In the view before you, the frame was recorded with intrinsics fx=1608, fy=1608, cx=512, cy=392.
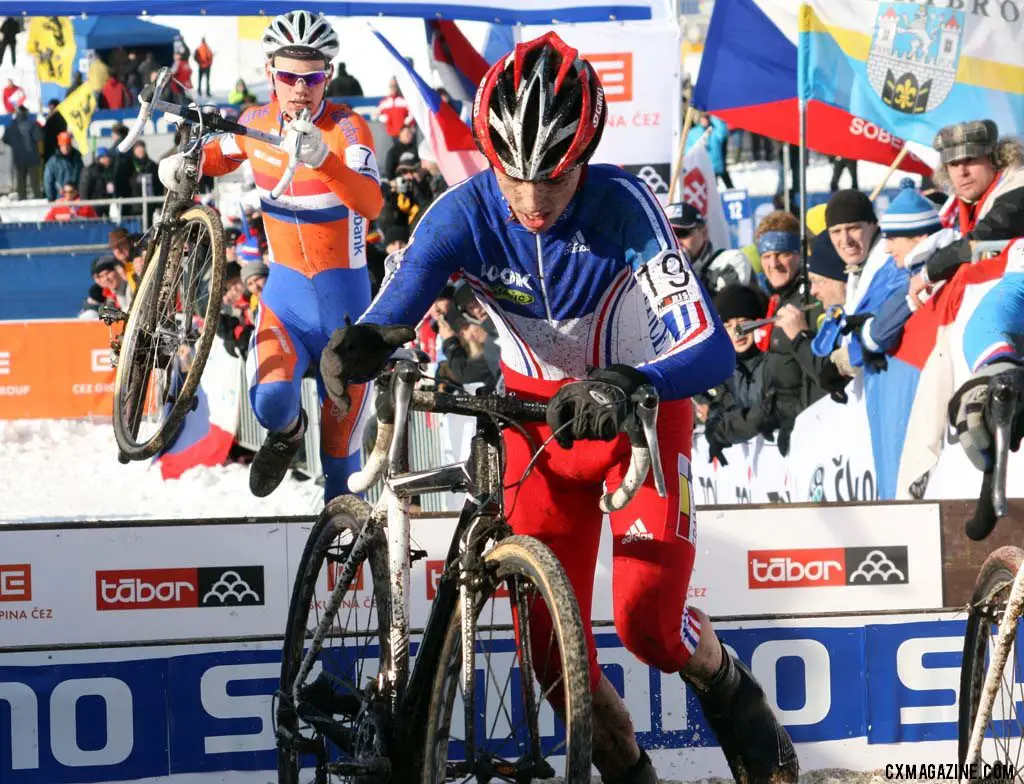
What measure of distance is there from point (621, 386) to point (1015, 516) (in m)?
2.88

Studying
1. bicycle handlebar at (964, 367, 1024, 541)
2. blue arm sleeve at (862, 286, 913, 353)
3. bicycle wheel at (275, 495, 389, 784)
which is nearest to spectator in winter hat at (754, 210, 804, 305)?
blue arm sleeve at (862, 286, 913, 353)

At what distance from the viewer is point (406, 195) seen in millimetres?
14391

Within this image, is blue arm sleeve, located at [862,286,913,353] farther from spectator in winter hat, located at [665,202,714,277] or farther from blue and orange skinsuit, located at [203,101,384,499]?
blue and orange skinsuit, located at [203,101,384,499]

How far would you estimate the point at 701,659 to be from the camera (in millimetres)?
4789

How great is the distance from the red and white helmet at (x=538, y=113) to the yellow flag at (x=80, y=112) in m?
17.5

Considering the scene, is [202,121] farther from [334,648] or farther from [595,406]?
[595,406]

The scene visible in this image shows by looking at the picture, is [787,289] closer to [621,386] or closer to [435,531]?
[435,531]

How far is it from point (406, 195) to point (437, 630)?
34.8ft

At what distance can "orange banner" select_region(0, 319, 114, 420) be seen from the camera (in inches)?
593

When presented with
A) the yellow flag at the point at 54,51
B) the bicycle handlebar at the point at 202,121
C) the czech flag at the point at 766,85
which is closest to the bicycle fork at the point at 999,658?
the bicycle handlebar at the point at 202,121

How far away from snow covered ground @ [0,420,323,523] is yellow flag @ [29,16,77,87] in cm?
1093

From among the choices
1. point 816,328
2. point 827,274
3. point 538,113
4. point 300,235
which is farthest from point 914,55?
point 538,113

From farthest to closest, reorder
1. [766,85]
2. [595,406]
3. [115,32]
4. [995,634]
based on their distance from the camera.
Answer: [115,32] → [766,85] → [995,634] → [595,406]

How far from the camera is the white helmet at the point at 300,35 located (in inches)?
292
